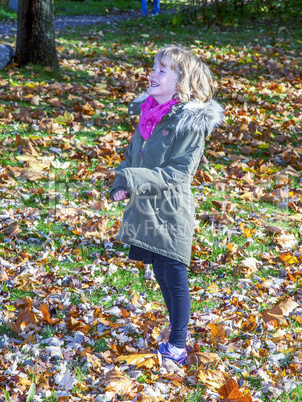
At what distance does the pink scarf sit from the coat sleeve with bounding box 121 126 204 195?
189mm

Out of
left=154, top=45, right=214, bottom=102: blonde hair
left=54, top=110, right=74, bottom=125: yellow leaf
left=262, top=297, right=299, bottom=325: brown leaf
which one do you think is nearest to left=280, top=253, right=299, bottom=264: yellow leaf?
left=262, top=297, right=299, bottom=325: brown leaf

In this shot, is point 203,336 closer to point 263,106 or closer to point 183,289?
point 183,289

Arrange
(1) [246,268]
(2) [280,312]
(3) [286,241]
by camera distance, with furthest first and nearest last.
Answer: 1. (3) [286,241]
2. (1) [246,268]
3. (2) [280,312]

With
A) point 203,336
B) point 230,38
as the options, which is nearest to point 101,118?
point 203,336

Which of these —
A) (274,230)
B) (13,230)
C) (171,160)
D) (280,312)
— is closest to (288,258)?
(274,230)

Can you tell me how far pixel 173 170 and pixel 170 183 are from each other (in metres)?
0.07

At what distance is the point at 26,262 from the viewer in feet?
12.0

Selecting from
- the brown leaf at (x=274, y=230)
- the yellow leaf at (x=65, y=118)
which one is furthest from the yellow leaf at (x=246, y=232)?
the yellow leaf at (x=65, y=118)

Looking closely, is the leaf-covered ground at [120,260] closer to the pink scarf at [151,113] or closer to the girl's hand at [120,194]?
the girl's hand at [120,194]

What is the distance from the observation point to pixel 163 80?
2424 mm

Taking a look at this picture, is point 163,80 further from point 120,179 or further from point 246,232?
point 246,232

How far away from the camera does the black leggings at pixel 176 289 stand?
252 cm

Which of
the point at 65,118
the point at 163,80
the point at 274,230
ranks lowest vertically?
the point at 274,230

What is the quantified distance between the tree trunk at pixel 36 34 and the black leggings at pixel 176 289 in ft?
21.0
